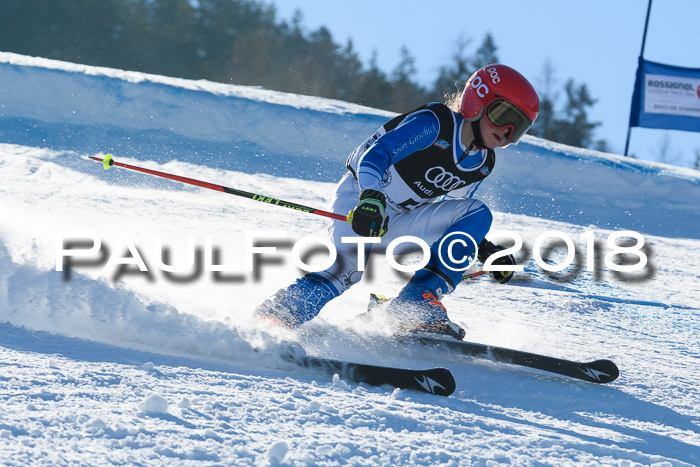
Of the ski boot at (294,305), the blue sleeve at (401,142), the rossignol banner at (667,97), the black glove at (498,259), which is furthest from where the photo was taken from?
the rossignol banner at (667,97)

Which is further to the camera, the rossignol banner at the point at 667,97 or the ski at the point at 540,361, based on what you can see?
the rossignol banner at the point at 667,97

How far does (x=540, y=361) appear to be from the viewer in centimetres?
304

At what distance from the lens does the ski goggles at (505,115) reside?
3266mm

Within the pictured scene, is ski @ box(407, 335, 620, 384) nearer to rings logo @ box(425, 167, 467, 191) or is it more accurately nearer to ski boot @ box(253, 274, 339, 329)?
ski boot @ box(253, 274, 339, 329)

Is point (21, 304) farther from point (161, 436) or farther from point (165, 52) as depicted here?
point (165, 52)

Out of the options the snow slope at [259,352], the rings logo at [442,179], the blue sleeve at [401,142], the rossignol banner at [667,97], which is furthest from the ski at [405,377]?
the rossignol banner at [667,97]

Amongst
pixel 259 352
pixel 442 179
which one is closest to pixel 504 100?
pixel 442 179

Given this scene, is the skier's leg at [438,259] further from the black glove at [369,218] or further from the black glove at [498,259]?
the black glove at [369,218]

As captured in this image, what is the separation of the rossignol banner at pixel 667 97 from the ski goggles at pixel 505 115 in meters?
10.5

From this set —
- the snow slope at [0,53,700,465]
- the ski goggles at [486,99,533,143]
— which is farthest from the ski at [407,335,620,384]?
the ski goggles at [486,99,533,143]

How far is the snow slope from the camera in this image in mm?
1918

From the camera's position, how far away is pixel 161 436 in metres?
1.85

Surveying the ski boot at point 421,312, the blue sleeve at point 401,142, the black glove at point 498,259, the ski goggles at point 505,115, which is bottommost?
the ski boot at point 421,312

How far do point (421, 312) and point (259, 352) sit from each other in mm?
859
